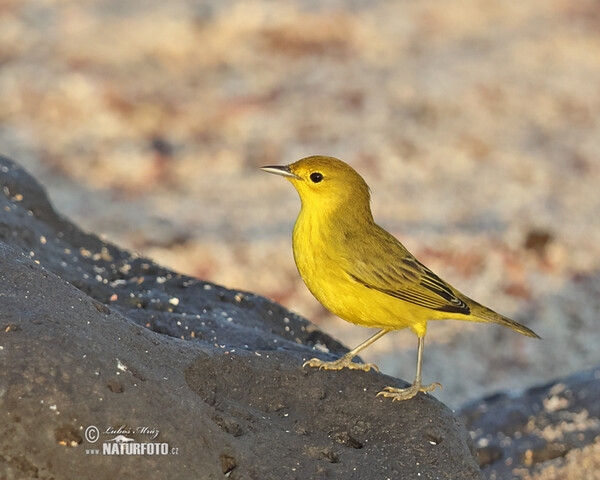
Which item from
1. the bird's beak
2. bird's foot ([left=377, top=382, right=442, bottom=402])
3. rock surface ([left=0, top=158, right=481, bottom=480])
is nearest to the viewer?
rock surface ([left=0, top=158, right=481, bottom=480])

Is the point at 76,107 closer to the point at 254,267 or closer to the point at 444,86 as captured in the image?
the point at 254,267

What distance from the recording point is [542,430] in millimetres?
5586

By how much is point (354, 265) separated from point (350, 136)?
708 centimetres

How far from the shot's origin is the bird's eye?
4383mm

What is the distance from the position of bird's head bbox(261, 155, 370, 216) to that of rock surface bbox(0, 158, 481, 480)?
0.73 meters

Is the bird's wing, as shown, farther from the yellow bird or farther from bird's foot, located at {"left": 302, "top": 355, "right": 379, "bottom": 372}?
bird's foot, located at {"left": 302, "top": 355, "right": 379, "bottom": 372}

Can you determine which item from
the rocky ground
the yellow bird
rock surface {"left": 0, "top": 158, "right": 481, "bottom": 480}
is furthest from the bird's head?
the rocky ground

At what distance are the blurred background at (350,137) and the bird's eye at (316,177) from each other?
3.93 meters

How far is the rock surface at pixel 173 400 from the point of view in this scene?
2.92 m

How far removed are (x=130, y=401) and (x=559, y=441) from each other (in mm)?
3265

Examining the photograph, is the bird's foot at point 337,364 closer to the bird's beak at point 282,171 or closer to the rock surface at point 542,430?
the bird's beak at point 282,171

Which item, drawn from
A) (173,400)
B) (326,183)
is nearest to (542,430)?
(326,183)

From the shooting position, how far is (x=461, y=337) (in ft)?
28.6

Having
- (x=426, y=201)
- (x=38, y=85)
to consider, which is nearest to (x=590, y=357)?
(x=426, y=201)
